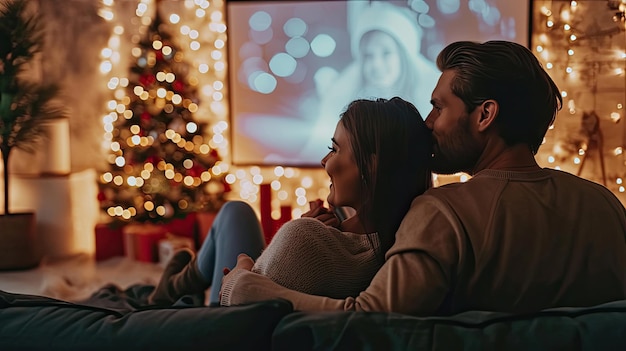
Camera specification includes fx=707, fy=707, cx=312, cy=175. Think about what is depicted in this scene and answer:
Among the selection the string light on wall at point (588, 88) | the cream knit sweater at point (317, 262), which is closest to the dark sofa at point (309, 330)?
the cream knit sweater at point (317, 262)

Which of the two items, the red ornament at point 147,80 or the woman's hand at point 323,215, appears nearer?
the woman's hand at point 323,215

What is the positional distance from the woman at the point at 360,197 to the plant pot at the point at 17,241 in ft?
10.8

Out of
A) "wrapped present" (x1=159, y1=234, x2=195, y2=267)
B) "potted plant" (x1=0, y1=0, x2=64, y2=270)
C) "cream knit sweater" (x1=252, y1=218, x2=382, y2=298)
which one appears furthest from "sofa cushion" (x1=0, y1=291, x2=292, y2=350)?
"potted plant" (x1=0, y1=0, x2=64, y2=270)

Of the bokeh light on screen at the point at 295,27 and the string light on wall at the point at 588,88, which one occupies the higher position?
the bokeh light on screen at the point at 295,27

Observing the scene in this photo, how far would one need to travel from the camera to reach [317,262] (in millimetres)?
1447

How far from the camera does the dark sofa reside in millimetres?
1042

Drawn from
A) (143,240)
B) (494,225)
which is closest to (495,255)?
(494,225)

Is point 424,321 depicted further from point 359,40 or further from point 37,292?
point 359,40

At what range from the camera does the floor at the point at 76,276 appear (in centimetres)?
379

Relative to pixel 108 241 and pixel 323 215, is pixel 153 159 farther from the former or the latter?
pixel 323 215

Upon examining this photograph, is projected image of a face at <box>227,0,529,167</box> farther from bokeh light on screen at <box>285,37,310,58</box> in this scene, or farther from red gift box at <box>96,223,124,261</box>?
red gift box at <box>96,223,124,261</box>

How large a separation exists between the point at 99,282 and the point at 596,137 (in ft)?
10.0

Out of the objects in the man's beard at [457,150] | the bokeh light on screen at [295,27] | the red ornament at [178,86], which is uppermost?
the bokeh light on screen at [295,27]

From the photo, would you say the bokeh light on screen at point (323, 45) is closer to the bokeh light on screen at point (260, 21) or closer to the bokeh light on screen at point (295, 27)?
the bokeh light on screen at point (295, 27)
